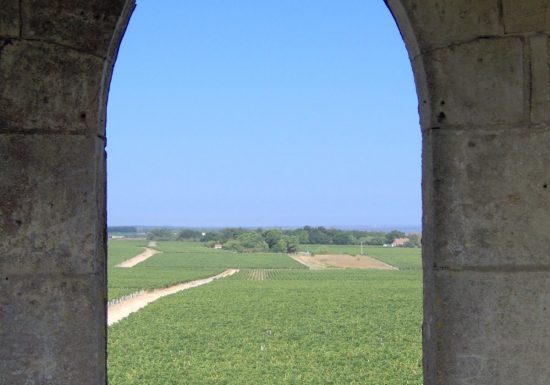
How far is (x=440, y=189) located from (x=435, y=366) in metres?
0.66

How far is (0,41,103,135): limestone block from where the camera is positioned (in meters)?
2.51

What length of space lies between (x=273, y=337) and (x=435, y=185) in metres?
26.2

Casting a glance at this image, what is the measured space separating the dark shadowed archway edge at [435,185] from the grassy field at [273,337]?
1645cm

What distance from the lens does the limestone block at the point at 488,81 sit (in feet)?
8.43

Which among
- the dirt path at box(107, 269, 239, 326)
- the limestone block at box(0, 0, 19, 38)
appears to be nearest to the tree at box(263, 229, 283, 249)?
the dirt path at box(107, 269, 239, 326)

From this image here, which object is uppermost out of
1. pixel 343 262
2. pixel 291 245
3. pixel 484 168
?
pixel 484 168

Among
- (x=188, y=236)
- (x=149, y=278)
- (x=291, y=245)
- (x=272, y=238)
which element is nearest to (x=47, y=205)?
(x=149, y=278)

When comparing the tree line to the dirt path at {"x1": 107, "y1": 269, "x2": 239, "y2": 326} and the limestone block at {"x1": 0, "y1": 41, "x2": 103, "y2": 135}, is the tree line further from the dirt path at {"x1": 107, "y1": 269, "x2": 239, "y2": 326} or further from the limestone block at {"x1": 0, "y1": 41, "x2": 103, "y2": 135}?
the limestone block at {"x1": 0, "y1": 41, "x2": 103, "y2": 135}

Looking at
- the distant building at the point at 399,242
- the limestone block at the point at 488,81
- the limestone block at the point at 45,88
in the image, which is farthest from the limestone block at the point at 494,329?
the distant building at the point at 399,242

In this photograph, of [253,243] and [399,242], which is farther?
[399,242]

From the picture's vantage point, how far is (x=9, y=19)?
8.27 ft

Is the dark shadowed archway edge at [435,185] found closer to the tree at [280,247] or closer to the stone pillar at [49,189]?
the stone pillar at [49,189]

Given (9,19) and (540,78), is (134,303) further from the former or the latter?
(540,78)

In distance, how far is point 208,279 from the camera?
65.9 meters
